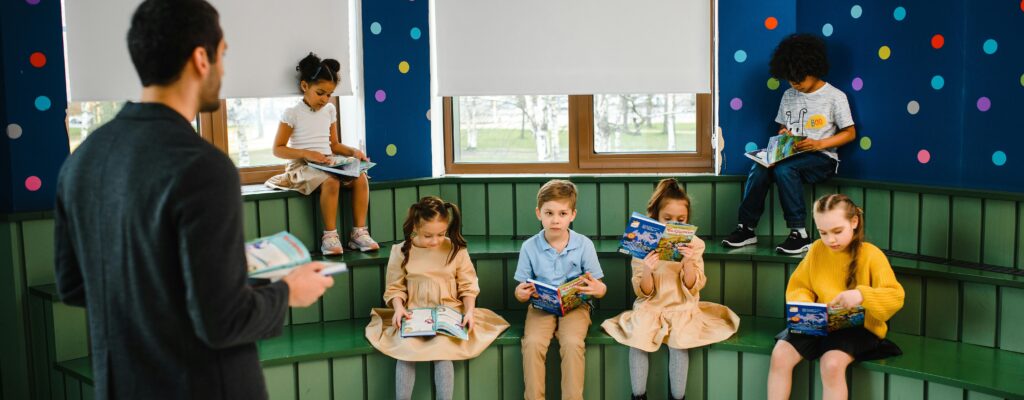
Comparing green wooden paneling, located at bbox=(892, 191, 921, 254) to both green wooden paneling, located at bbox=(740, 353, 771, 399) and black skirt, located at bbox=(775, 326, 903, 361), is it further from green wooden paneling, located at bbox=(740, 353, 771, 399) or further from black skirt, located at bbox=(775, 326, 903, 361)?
green wooden paneling, located at bbox=(740, 353, 771, 399)

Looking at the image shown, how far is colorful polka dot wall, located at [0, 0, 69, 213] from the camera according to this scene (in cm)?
401

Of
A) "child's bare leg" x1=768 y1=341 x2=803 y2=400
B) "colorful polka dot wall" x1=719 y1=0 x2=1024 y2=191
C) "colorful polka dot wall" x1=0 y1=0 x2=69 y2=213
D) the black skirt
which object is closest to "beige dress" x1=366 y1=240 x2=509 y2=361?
"child's bare leg" x1=768 y1=341 x2=803 y2=400

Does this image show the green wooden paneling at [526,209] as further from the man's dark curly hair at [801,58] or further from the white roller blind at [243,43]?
the man's dark curly hair at [801,58]

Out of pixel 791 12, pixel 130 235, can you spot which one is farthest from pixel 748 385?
pixel 130 235

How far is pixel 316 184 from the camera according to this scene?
4.79 m

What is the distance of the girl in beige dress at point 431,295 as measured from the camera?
4.04 metres

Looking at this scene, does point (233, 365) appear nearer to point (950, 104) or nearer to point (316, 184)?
point (316, 184)

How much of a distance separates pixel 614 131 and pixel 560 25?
0.66m

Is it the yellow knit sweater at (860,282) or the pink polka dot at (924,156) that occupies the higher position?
the pink polka dot at (924,156)

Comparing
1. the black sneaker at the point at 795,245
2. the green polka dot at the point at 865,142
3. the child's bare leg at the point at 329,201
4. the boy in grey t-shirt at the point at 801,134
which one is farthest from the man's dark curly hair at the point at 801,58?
the child's bare leg at the point at 329,201

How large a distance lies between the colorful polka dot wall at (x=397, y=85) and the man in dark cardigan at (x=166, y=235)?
3.19 metres

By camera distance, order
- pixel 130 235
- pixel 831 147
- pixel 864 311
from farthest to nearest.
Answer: pixel 831 147, pixel 864 311, pixel 130 235

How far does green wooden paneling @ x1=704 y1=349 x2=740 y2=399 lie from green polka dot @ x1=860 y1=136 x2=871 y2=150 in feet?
4.46

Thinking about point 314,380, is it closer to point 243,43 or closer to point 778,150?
point 243,43
